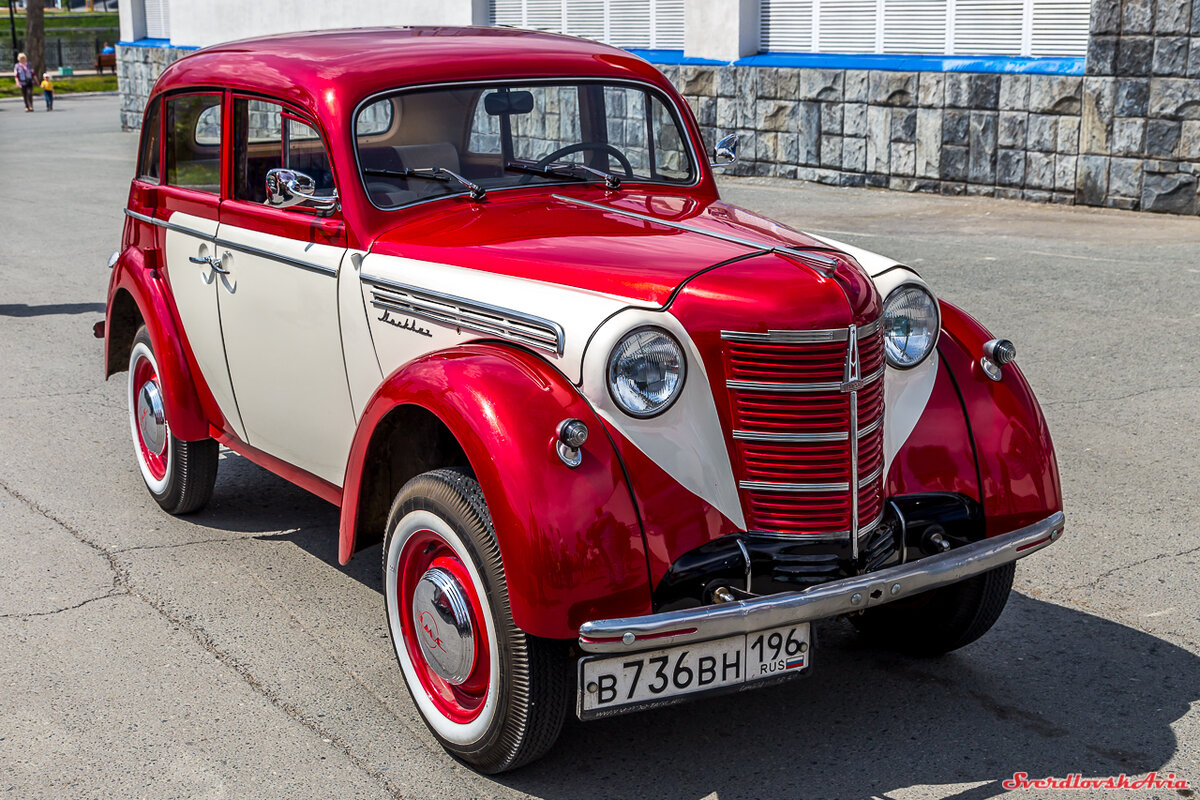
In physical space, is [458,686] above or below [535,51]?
below

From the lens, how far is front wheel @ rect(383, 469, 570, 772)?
10.3ft

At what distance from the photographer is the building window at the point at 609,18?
17.2 metres

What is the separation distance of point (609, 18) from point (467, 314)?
15.3 m

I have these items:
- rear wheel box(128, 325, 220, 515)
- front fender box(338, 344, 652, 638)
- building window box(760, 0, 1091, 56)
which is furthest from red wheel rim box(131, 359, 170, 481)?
building window box(760, 0, 1091, 56)

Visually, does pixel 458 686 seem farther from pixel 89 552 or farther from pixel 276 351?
pixel 89 552

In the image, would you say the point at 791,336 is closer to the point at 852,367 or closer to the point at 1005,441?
the point at 852,367

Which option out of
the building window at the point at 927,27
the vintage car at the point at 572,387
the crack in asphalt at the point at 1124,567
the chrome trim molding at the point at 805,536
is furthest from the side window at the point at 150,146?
the building window at the point at 927,27

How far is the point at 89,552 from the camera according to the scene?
4.97 meters

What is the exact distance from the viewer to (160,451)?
534 cm

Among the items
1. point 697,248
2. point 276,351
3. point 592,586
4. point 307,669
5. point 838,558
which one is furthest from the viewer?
point 276,351

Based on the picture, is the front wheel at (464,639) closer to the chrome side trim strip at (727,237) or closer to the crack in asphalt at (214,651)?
the crack in asphalt at (214,651)

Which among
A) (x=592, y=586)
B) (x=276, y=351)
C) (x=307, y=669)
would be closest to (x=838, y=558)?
(x=592, y=586)

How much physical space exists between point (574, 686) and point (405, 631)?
0.53 meters

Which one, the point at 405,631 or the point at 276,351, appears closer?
the point at 405,631
